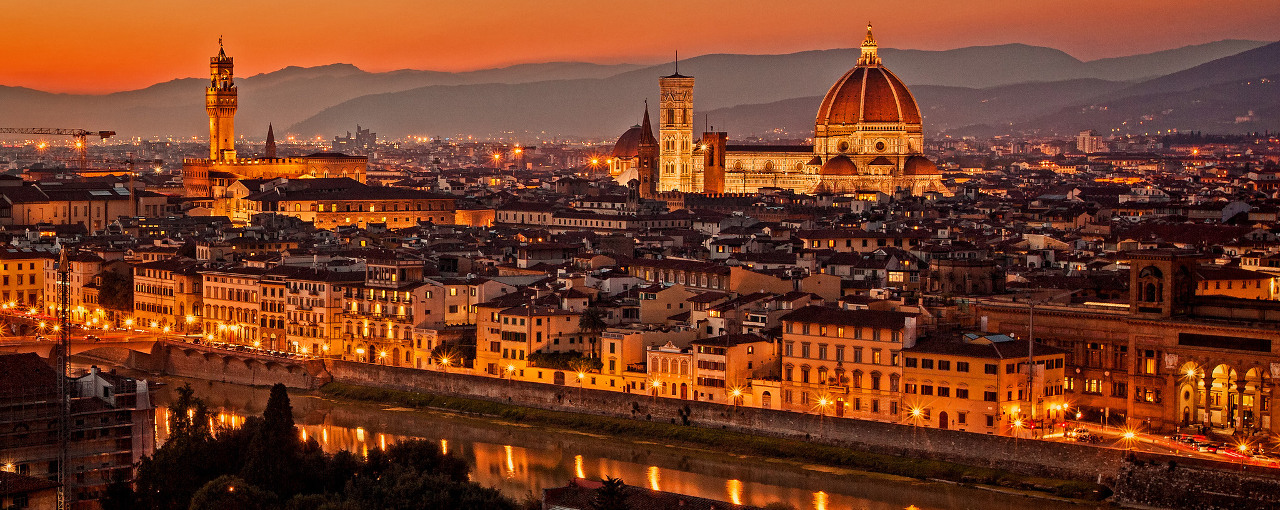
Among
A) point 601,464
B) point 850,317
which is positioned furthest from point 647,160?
point 601,464

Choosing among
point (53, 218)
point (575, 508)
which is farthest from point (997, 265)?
point (53, 218)

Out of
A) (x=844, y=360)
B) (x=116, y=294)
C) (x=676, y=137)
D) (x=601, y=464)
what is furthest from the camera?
(x=676, y=137)

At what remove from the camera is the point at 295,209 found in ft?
233

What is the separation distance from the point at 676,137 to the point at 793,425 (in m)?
64.5

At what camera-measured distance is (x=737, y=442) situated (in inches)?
1242

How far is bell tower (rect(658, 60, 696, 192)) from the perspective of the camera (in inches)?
3725

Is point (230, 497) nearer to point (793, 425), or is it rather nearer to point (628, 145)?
point (793, 425)

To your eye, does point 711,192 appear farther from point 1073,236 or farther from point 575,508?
point 575,508

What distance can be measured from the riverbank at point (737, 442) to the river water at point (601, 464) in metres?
0.25

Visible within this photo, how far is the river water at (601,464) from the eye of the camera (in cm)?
2822

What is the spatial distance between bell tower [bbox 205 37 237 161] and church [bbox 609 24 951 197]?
19342 millimetres

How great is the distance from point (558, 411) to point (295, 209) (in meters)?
38.4

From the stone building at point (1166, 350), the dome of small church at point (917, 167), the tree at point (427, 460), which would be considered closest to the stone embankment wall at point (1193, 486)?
the stone building at point (1166, 350)

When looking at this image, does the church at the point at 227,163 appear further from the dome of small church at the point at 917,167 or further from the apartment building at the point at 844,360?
the apartment building at the point at 844,360
